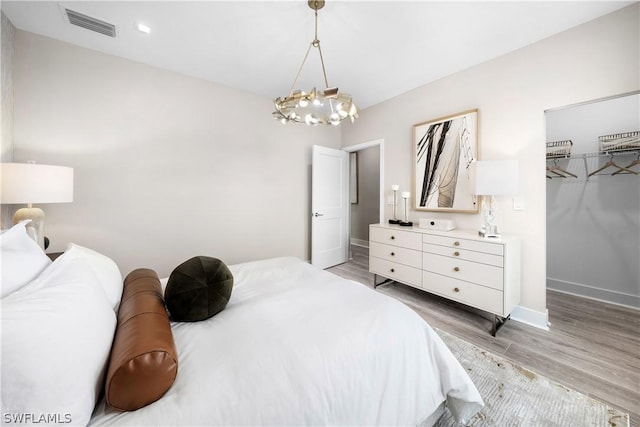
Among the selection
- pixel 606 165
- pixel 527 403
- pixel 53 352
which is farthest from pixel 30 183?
pixel 606 165

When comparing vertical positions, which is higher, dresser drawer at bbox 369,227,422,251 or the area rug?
dresser drawer at bbox 369,227,422,251

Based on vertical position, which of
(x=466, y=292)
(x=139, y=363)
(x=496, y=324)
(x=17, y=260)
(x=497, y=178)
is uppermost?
(x=497, y=178)

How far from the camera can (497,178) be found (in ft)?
7.22

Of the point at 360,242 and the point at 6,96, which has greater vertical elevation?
the point at 6,96

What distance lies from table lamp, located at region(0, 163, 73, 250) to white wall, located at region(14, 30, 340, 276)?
0.56 meters

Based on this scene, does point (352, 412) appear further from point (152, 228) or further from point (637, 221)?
point (637, 221)

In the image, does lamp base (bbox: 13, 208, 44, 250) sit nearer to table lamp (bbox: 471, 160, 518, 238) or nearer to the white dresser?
the white dresser

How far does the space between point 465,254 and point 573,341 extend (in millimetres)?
1032

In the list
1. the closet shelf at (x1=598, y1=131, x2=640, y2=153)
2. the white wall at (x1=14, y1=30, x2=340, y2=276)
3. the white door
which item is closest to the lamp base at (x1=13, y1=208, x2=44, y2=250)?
the white wall at (x1=14, y1=30, x2=340, y2=276)

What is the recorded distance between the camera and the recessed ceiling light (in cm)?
208

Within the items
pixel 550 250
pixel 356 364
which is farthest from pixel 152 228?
pixel 550 250

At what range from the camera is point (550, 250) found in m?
3.12

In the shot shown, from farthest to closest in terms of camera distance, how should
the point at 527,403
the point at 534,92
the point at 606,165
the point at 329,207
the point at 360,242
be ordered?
the point at 360,242, the point at 329,207, the point at 606,165, the point at 534,92, the point at 527,403

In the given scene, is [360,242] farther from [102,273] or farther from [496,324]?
[102,273]
